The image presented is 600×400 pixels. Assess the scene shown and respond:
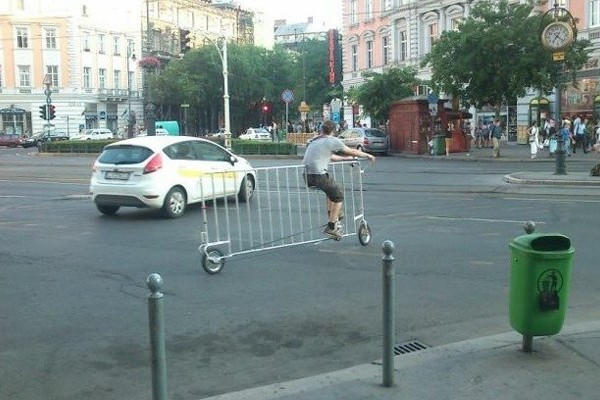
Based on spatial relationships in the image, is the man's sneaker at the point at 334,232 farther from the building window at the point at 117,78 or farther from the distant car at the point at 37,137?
the building window at the point at 117,78

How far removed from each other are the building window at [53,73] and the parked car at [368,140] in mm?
42207

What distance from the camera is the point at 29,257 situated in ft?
31.7

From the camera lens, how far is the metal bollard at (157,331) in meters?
3.68

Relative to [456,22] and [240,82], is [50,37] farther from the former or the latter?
[456,22]

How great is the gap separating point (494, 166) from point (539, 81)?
6.25 meters

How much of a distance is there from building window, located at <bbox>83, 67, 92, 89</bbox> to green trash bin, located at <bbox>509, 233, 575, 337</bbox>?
2847 inches

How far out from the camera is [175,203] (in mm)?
13680

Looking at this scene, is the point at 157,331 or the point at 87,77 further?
the point at 87,77

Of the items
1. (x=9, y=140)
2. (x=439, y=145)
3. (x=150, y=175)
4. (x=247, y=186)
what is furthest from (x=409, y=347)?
(x=9, y=140)

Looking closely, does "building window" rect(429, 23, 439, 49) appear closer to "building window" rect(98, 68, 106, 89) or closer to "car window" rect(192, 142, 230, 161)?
"building window" rect(98, 68, 106, 89)

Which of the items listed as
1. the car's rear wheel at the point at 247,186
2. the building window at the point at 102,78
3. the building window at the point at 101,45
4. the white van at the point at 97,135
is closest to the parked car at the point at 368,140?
the car's rear wheel at the point at 247,186

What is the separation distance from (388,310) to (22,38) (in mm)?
72532

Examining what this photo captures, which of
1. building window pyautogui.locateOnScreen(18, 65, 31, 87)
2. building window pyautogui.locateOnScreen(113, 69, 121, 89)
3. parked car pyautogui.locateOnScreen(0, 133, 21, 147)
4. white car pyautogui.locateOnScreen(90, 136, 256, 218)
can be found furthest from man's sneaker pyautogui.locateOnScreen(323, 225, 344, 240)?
building window pyautogui.locateOnScreen(113, 69, 121, 89)

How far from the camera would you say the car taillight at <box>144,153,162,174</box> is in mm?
13406
